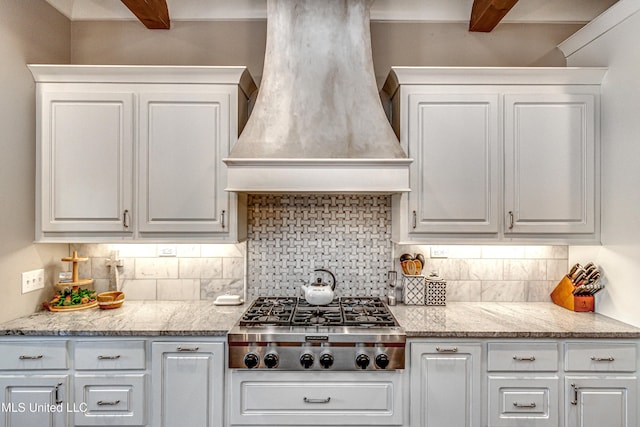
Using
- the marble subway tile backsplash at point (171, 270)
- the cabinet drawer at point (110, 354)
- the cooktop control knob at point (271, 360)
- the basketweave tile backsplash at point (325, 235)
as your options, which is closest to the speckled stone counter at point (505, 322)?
the basketweave tile backsplash at point (325, 235)

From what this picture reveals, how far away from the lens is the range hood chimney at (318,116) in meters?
2.18

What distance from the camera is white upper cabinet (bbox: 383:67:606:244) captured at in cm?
240

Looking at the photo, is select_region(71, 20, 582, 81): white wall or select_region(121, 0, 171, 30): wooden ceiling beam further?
select_region(71, 20, 582, 81): white wall

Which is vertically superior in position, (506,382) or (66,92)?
(66,92)

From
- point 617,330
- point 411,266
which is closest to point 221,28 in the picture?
point 411,266

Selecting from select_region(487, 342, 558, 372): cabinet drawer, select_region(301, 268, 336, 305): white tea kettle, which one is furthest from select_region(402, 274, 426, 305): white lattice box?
select_region(487, 342, 558, 372): cabinet drawer

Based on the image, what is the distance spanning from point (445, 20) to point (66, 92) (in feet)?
8.09

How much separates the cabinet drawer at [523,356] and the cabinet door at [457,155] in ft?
2.25

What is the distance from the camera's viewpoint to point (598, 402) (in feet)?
6.81

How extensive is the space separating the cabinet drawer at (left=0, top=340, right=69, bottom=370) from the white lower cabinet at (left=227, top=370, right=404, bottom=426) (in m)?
0.89

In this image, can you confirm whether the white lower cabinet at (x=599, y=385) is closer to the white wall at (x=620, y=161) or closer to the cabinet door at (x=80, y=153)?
the white wall at (x=620, y=161)

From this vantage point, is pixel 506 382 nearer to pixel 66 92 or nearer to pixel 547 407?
pixel 547 407

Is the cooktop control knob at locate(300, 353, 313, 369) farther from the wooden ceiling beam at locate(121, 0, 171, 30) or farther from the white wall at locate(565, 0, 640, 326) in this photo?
the wooden ceiling beam at locate(121, 0, 171, 30)

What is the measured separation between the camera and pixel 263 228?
2.76 meters
